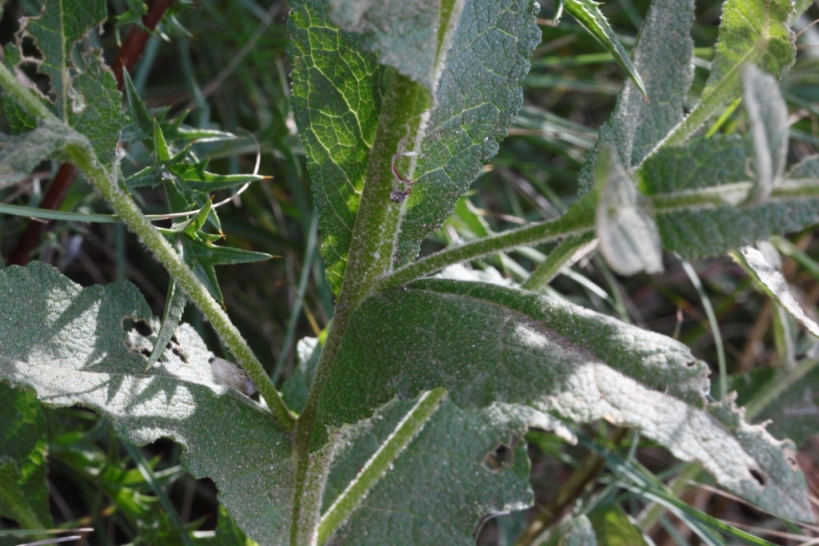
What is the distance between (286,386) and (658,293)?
5.42ft

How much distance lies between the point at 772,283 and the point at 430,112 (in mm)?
554

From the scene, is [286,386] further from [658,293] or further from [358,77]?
[658,293]

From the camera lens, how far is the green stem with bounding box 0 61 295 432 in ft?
3.23

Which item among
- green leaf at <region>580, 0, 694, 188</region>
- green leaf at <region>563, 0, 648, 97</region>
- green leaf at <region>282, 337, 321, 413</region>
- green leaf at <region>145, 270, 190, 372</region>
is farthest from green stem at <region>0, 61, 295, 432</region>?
green leaf at <region>563, 0, 648, 97</region>

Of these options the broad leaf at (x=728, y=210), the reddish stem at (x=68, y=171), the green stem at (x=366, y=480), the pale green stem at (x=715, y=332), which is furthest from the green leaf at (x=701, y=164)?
the reddish stem at (x=68, y=171)

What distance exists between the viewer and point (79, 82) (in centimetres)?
111

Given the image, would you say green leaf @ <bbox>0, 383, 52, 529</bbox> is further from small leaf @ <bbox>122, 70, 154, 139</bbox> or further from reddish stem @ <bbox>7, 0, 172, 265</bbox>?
small leaf @ <bbox>122, 70, 154, 139</bbox>

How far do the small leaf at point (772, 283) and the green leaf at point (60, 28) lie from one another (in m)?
0.98

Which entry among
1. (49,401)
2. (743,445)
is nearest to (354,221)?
(49,401)

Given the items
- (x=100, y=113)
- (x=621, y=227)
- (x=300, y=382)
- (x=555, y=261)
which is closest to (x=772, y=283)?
(x=555, y=261)

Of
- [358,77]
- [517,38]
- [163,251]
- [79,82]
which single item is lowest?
[163,251]

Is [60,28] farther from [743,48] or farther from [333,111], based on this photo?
[743,48]

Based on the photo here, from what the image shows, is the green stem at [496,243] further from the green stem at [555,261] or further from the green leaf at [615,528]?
the green leaf at [615,528]

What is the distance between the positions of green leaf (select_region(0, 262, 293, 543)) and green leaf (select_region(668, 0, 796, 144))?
0.77m
